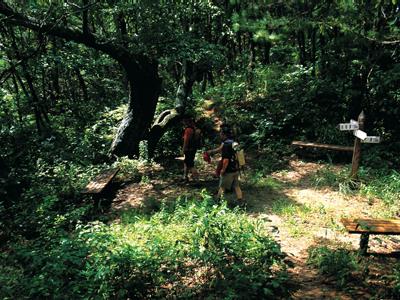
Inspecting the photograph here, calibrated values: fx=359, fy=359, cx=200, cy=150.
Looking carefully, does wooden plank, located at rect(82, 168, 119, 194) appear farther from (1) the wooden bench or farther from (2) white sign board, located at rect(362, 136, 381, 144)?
(2) white sign board, located at rect(362, 136, 381, 144)

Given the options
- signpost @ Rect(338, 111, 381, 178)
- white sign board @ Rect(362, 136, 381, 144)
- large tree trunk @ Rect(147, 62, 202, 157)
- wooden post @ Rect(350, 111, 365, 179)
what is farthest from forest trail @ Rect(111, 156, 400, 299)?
white sign board @ Rect(362, 136, 381, 144)

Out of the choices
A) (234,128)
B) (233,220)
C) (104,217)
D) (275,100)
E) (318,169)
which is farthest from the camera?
(275,100)

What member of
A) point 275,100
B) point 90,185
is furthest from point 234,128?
point 90,185

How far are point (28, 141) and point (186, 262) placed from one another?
30.9ft

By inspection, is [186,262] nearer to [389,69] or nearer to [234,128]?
[234,128]

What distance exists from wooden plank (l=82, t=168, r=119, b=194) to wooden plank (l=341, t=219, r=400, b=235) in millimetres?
5964

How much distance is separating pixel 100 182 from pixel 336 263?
6445mm

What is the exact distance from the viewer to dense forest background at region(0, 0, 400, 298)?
723cm

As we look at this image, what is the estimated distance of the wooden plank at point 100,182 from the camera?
30.0 feet

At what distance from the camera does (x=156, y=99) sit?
1270 cm

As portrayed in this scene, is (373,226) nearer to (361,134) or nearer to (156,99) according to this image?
(361,134)

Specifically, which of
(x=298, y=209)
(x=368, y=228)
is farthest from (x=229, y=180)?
(x=368, y=228)

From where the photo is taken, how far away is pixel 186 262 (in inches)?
220

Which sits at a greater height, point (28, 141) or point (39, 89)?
point (39, 89)
